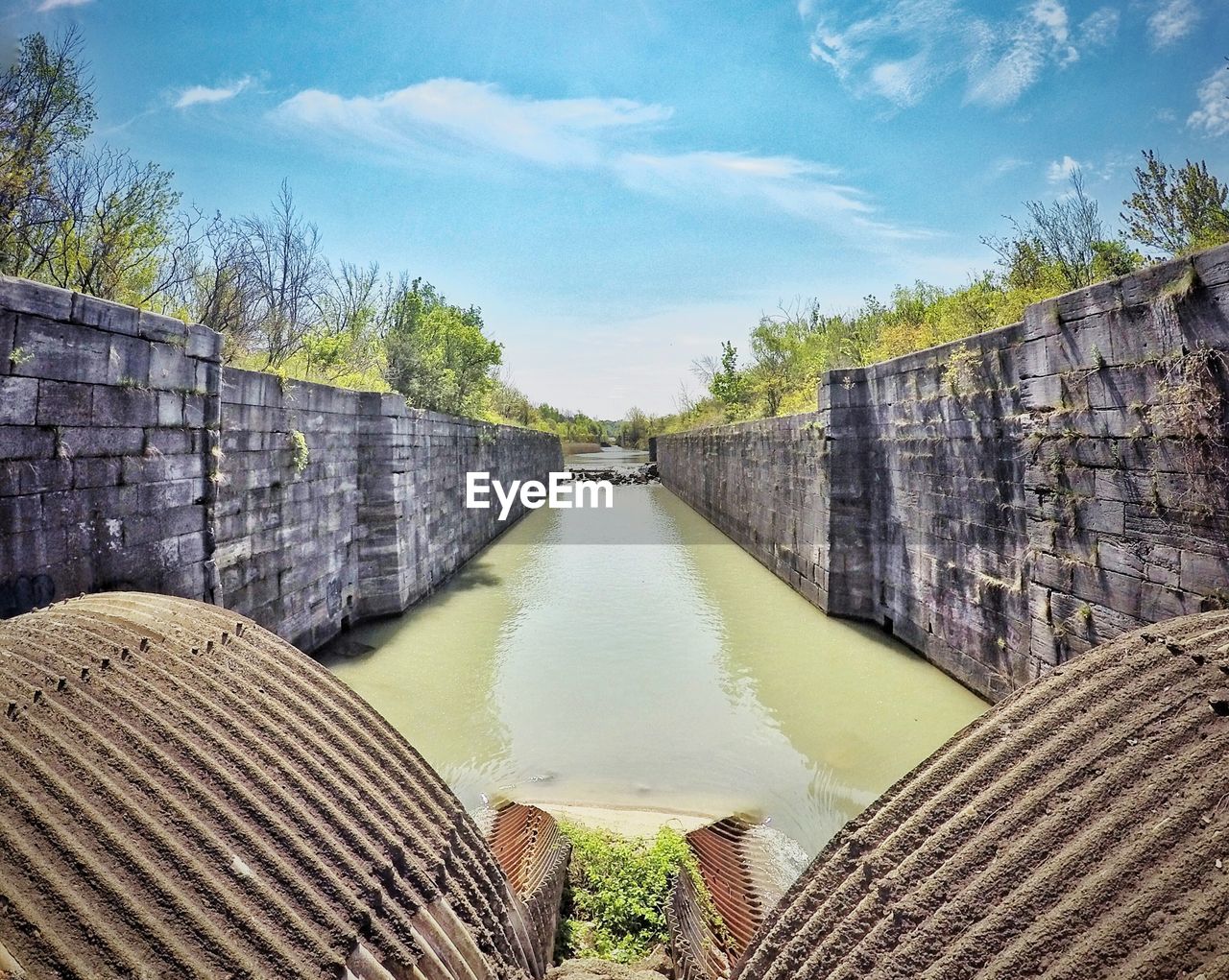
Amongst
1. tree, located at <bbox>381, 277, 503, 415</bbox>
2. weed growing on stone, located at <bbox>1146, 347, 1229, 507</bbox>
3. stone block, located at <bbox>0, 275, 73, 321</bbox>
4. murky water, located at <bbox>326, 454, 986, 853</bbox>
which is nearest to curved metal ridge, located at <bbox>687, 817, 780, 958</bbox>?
murky water, located at <bbox>326, 454, 986, 853</bbox>

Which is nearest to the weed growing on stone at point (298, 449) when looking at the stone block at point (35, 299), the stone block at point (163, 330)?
the stone block at point (163, 330)

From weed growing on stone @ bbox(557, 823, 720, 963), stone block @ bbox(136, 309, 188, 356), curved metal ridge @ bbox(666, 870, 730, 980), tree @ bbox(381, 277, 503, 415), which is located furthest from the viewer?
tree @ bbox(381, 277, 503, 415)

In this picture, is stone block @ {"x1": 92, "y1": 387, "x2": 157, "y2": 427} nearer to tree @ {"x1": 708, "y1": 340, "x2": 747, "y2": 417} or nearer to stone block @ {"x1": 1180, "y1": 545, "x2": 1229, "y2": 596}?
stone block @ {"x1": 1180, "y1": 545, "x2": 1229, "y2": 596}

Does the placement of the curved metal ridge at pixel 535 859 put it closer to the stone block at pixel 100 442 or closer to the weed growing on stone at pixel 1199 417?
the stone block at pixel 100 442

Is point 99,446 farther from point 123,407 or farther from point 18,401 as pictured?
point 18,401

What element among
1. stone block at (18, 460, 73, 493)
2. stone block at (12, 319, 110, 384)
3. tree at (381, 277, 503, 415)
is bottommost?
stone block at (18, 460, 73, 493)

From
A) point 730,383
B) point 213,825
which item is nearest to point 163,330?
point 213,825

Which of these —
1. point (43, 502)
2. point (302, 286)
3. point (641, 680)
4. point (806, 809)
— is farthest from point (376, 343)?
point (806, 809)
